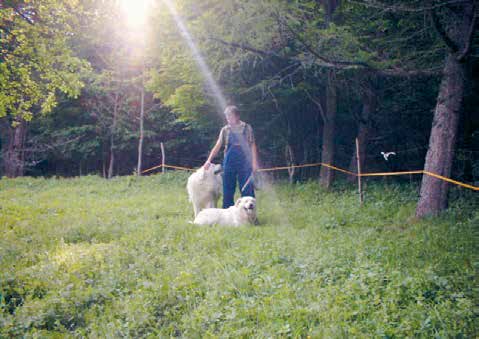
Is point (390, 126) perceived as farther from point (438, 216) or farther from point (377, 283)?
point (377, 283)

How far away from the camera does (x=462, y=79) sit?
20.2 ft

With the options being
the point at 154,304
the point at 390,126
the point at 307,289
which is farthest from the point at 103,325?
the point at 390,126

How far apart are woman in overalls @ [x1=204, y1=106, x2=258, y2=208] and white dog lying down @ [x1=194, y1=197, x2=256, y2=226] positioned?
1.79 ft

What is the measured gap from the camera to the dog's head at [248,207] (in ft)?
21.9

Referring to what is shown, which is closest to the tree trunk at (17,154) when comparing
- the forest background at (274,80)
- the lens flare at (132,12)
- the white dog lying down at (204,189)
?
the forest background at (274,80)

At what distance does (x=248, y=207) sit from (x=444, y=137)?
10.7ft

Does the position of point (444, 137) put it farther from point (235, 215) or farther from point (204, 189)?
point (204, 189)

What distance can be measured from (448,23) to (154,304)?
6008 millimetres

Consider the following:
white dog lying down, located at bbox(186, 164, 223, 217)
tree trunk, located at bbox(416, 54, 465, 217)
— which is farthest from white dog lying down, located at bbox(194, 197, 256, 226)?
tree trunk, located at bbox(416, 54, 465, 217)

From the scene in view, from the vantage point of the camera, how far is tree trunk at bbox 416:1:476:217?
6160mm

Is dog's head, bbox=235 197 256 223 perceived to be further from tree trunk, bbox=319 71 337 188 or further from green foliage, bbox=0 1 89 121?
green foliage, bbox=0 1 89 121

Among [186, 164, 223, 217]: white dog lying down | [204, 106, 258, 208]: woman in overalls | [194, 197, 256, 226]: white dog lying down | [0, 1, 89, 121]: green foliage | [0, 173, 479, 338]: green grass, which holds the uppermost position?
[0, 1, 89, 121]: green foliage

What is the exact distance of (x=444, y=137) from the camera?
247 inches

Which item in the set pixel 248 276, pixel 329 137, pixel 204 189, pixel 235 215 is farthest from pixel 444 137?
pixel 329 137
